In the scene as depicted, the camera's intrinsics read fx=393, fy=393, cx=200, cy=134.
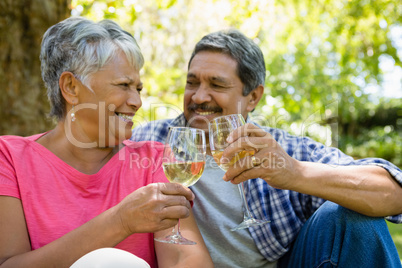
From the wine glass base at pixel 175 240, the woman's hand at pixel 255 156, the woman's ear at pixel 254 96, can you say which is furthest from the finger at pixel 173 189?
the woman's ear at pixel 254 96

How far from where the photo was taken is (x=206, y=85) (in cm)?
325

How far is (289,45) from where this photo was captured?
12.0 meters

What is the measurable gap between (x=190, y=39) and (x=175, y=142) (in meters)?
9.67

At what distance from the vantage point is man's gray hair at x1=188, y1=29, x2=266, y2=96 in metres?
3.28

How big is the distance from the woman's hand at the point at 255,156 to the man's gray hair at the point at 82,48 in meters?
0.86

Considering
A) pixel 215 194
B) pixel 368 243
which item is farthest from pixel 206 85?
pixel 368 243

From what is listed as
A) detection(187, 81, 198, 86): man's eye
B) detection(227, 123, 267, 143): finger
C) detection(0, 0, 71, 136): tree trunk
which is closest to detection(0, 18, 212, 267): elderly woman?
detection(227, 123, 267, 143): finger

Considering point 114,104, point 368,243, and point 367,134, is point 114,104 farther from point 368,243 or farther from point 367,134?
point 367,134

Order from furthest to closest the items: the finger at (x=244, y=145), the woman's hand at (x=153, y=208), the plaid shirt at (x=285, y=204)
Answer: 1. the plaid shirt at (x=285, y=204)
2. the finger at (x=244, y=145)
3. the woman's hand at (x=153, y=208)

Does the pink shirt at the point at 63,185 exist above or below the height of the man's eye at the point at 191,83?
below

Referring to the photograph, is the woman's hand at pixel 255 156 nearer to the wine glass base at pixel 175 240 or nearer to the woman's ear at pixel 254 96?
the wine glass base at pixel 175 240

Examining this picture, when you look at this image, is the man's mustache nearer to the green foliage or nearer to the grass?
the green foliage

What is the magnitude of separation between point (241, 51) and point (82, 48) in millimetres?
1417

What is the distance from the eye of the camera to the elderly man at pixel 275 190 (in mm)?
2207
